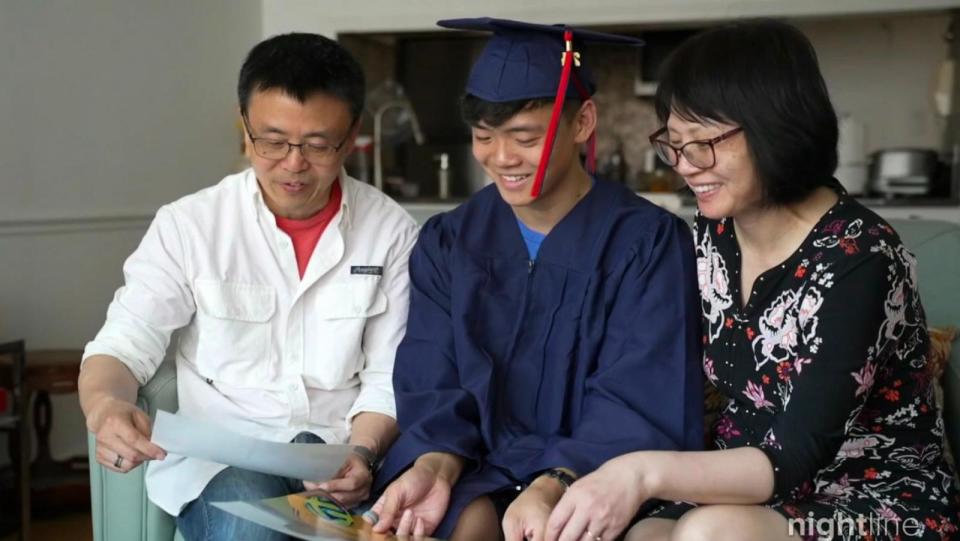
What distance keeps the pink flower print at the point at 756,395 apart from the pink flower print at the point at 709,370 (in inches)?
3.9

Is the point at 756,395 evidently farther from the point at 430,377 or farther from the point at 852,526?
the point at 430,377

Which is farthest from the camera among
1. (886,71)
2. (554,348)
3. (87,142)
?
(886,71)

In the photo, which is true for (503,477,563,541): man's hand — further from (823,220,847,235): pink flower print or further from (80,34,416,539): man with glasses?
(823,220,847,235): pink flower print

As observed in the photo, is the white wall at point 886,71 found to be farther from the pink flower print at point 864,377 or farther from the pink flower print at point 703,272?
the pink flower print at point 864,377

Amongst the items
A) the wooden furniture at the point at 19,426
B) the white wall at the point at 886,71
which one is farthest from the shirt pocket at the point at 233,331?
the white wall at the point at 886,71

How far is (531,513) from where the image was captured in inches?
60.7

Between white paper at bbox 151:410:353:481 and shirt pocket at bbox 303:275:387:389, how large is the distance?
37 centimetres

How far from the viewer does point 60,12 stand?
12.5ft

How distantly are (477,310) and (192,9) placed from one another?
10.5 ft

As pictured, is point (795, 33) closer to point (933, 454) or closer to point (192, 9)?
point (933, 454)

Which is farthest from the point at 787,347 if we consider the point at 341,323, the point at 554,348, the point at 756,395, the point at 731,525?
the point at 341,323

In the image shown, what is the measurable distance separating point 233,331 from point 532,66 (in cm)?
73

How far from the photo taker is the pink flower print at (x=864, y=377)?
1479 millimetres

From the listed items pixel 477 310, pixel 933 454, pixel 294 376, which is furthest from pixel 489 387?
pixel 933 454
